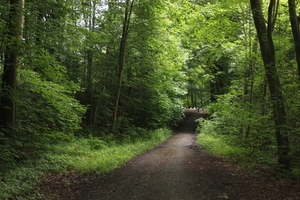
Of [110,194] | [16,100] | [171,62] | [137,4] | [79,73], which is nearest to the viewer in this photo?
[110,194]

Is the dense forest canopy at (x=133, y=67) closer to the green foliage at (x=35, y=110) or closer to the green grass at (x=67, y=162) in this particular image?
the green foliage at (x=35, y=110)

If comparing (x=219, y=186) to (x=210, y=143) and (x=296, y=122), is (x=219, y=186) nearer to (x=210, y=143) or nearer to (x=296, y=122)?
(x=296, y=122)

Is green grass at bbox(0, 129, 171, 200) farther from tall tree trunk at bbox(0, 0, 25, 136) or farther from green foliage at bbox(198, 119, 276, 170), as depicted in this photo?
green foliage at bbox(198, 119, 276, 170)

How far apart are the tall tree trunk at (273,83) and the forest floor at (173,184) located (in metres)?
0.93

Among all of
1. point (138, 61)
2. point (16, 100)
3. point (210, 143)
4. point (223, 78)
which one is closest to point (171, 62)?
point (138, 61)

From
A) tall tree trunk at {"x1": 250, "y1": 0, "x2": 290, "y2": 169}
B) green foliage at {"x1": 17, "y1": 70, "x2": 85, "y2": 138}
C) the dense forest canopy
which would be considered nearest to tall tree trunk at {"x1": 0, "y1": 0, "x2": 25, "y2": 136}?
the dense forest canopy

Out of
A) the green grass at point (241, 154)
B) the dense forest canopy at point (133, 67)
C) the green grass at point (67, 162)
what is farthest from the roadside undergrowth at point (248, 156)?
the green grass at point (67, 162)

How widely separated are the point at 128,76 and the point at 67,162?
346 inches

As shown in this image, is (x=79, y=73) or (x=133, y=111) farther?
(x=133, y=111)

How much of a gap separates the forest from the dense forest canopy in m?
0.05

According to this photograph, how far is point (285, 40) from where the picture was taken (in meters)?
10.6

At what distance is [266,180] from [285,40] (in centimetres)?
579

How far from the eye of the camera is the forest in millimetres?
8266

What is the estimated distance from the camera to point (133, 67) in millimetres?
16656
